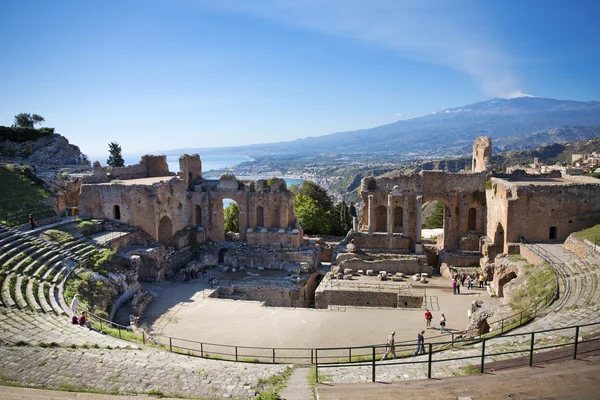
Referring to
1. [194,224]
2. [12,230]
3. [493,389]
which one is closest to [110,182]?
[194,224]

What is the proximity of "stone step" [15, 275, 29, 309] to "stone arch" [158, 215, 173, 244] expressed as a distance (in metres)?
12.9

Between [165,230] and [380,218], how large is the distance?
649 inches

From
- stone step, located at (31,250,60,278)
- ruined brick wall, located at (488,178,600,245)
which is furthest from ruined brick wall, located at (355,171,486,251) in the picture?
stone step, located at (31,250,60,278)

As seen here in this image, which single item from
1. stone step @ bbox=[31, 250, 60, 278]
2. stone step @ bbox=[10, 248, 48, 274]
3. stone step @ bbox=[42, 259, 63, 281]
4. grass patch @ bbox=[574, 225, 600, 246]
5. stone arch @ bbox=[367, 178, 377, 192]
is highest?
stone arch @ bbox=[367, 178, 377, 192]

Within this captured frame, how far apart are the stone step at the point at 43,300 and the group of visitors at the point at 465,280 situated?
2023 cm

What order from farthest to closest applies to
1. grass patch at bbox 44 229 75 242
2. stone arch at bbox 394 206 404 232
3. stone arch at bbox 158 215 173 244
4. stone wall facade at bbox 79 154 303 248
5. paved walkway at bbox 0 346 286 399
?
stone arch at bbox 394 206 404 232 → stone arch at bbox 158 215 173 244 → stone wall facade at bbox 79 154 303 248 → grass patch at bbox 44 229 75 242 → paved walkway at bbox 0 346 286 399

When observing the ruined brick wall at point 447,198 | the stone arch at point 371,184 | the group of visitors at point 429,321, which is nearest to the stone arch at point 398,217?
the ruined brick wall at point 447,198

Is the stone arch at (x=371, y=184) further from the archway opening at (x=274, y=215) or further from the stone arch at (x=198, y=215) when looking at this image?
the stone arch at (x=198, y=215)

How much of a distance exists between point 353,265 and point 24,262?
18879mm

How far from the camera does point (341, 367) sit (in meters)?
13.1

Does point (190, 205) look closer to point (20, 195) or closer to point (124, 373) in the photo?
point (20, 195)

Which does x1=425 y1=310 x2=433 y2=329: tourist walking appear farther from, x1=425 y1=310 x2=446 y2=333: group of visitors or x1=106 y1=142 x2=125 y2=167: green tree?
x1=106 y1=142 x2=125 y2=167: green tree

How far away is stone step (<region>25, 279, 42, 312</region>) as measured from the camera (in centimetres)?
1684

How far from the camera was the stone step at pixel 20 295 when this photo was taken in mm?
16622
